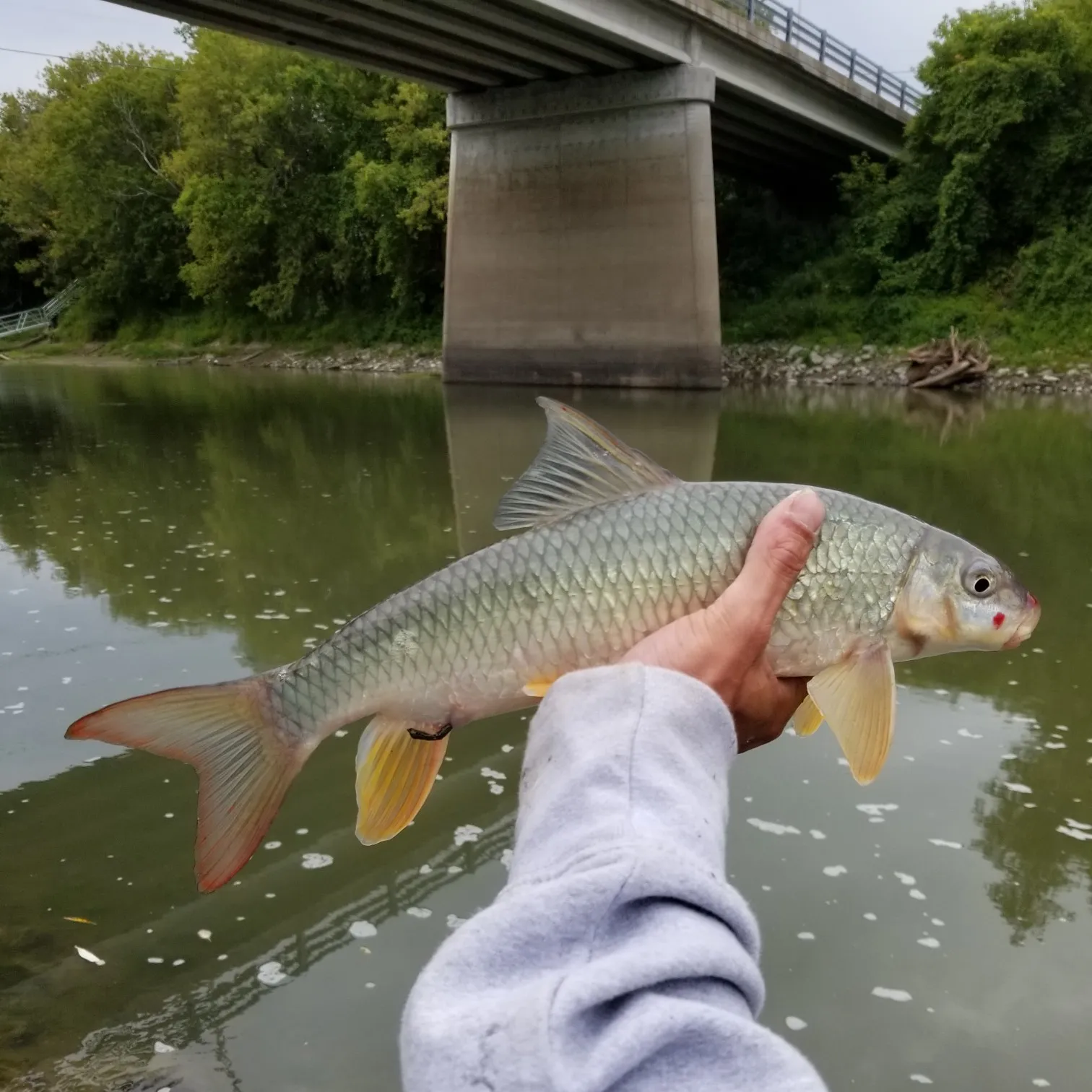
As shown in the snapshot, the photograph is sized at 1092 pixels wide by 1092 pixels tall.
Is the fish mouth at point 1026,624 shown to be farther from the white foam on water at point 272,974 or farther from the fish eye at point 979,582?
the white foam on water at point 272,974

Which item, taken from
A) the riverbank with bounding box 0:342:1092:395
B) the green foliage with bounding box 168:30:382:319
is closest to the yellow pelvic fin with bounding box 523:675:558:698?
the riverbank with bounding box 0:342:1092:395

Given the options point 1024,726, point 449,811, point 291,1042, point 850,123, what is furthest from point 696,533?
point 850,123

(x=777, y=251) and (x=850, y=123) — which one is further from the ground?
→ (x=850, y=123)

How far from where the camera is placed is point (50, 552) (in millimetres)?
8016

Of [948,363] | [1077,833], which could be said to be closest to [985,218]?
[948,363]

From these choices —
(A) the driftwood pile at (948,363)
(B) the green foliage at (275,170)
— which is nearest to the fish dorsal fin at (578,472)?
(A) the driftwood pile at (948,363)

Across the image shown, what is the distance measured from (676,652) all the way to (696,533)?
380 mm

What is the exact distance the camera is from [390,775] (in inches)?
87.0

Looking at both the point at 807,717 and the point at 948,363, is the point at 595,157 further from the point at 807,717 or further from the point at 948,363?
the point at 807,717

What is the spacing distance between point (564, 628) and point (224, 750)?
2.39 ft

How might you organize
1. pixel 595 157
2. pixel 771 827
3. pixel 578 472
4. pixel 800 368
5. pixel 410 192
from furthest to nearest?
pixel 410 192 < pixel 800 368 < pixel 595 157 < pixel 771 827 < pixel 578 472

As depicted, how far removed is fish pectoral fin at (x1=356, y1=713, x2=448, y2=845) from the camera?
2.20 meters

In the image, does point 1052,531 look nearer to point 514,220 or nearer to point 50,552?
point 50,552

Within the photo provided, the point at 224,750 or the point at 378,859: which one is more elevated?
the point at 224,750
